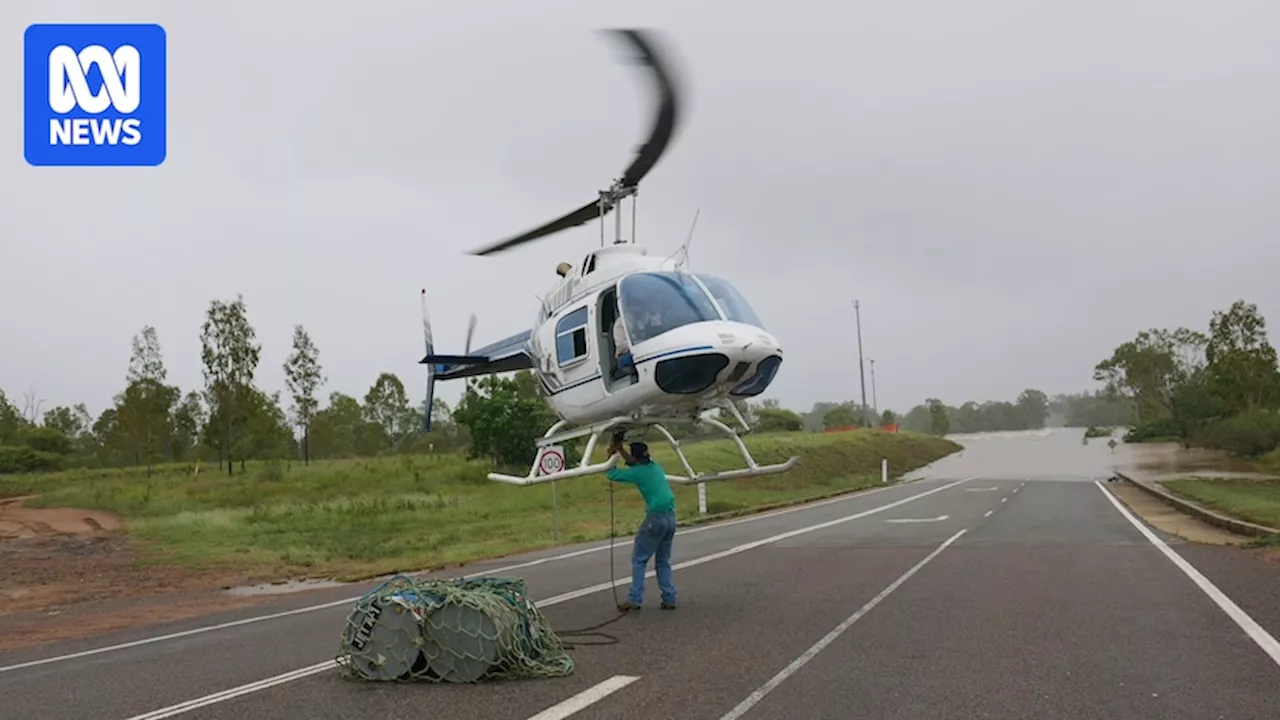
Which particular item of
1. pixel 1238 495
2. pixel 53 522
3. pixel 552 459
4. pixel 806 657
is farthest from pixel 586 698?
pixel 53 522

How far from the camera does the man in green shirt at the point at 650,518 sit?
32.2 feet

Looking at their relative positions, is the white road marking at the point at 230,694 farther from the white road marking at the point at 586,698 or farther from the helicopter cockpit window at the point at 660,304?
the helicopter cockpit window at the point at 660,304

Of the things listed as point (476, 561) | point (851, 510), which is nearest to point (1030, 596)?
point (476, 561)

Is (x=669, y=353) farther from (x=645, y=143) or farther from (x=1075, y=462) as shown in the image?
(x=1075, y=462)

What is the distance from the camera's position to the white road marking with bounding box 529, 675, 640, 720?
6074 mm

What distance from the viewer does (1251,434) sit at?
1777 inches

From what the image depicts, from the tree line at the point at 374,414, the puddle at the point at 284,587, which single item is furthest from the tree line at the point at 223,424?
the puddle at the point at 284,587

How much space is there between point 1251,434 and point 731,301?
1790 inches

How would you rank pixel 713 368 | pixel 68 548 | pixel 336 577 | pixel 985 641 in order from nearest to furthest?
pixel 985 641, pixel 713 368, pixel 336 577, pixel 68 548

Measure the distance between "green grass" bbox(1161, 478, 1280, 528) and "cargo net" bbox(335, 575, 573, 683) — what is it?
1568 cm

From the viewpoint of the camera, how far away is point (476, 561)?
705 inches

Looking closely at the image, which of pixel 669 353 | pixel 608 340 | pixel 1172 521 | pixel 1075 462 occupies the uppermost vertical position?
pixel 608 340

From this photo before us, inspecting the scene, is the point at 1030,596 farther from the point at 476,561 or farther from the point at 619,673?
the point at 476,561

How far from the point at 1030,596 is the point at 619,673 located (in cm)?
571
